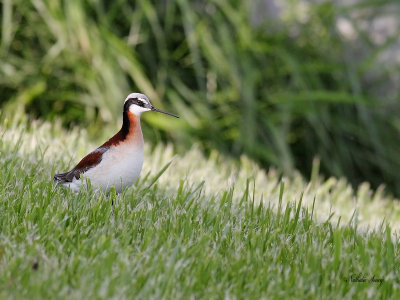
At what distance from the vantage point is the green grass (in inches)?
90.7

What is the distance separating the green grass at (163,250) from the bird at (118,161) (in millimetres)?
68

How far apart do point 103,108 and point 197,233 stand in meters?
3.18

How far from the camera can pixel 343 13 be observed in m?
6.11

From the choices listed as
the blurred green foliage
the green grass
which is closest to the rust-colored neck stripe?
the green grass

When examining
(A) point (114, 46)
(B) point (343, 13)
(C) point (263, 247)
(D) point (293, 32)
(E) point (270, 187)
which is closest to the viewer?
(C) point (263, 247)

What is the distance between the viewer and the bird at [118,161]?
119 inches

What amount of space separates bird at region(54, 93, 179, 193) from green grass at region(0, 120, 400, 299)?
0.22 ft

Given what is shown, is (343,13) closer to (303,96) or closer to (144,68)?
(303,96)

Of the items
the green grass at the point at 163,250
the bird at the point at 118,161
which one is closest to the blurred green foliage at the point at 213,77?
the green grass at the point at 163,250

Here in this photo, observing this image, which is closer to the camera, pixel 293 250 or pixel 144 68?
pixel 293 250

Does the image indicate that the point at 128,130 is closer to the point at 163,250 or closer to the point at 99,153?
the point at 99,153

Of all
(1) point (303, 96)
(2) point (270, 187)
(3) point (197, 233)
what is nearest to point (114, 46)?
(1) point (303, 96)

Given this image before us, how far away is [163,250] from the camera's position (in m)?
2.60

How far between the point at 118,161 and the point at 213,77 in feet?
11.0
